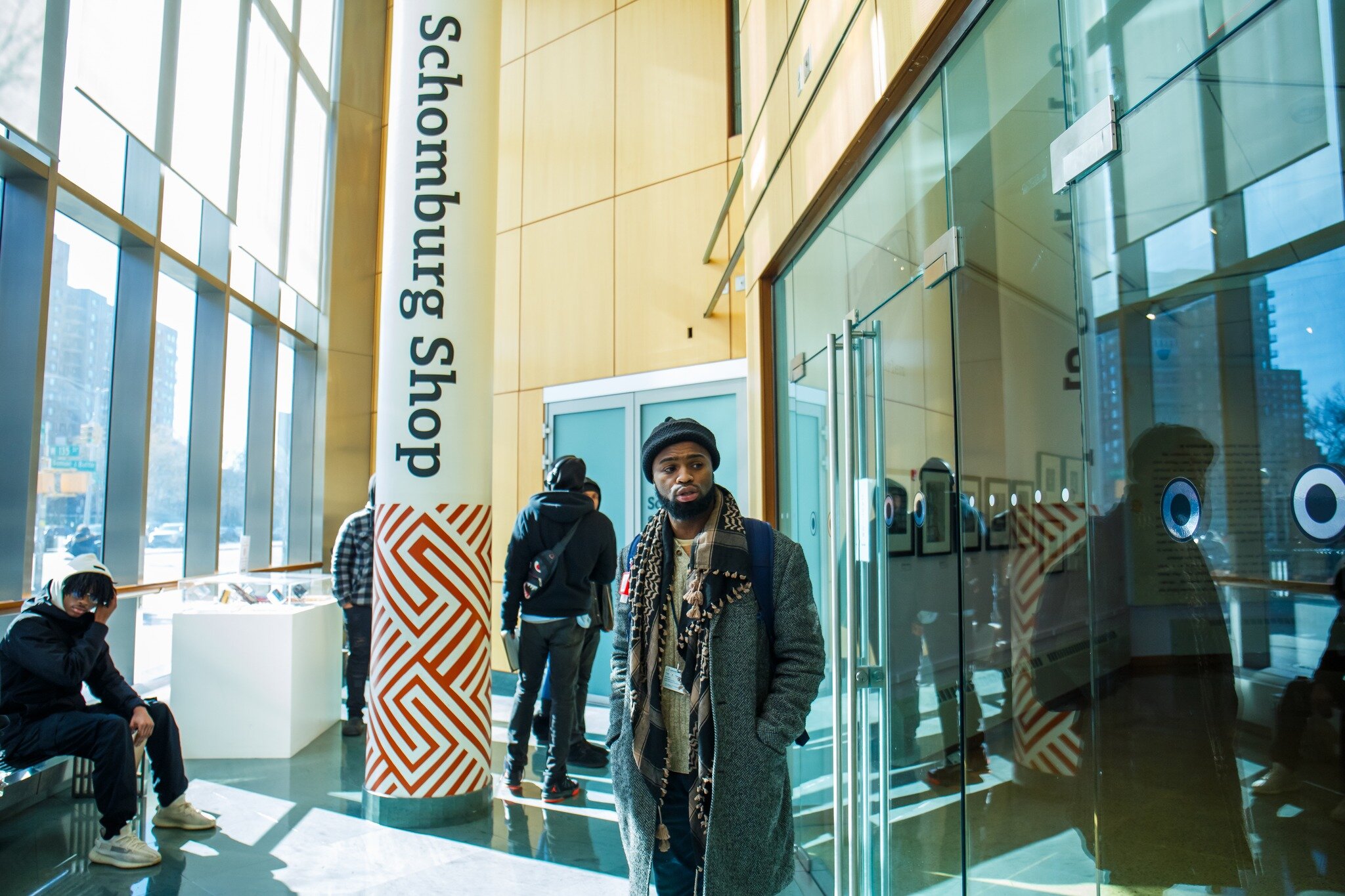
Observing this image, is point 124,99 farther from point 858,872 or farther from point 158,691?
point 858,872

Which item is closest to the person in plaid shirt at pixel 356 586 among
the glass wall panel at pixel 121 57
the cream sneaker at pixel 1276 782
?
the glass wall panel at pixel 121 57

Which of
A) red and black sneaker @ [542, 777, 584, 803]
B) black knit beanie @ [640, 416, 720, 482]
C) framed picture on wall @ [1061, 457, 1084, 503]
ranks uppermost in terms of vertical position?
black knit beanie @ [640, 416, 720, 482]

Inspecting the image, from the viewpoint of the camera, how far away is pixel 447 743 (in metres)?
4.32

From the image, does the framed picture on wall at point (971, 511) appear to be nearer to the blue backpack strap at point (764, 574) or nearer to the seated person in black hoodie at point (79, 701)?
the blue backpack strap at point (764, 574)

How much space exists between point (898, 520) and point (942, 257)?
734mm

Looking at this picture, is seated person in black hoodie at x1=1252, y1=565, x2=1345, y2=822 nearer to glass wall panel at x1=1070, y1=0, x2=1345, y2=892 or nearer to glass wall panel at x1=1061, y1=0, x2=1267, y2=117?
glass wall panel at x1=1070, y1=0, x2=1345, y2=892

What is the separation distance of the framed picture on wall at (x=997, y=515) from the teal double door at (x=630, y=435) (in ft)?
15.0

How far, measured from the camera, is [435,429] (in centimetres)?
444

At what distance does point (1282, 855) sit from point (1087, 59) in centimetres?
125

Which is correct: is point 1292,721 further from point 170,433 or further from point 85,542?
point 170,433

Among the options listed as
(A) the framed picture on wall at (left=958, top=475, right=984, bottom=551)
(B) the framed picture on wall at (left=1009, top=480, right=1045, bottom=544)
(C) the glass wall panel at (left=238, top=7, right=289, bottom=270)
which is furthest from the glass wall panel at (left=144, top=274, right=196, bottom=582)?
(B) the framed picture on wall at (left=1009, top=480, right=1045, bottom=544)

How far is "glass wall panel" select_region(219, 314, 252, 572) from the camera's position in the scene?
26.5 feet

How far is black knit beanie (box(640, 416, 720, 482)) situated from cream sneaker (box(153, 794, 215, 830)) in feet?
10.6

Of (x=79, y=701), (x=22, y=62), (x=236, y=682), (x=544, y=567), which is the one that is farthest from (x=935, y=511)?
(x=22, y=62)
